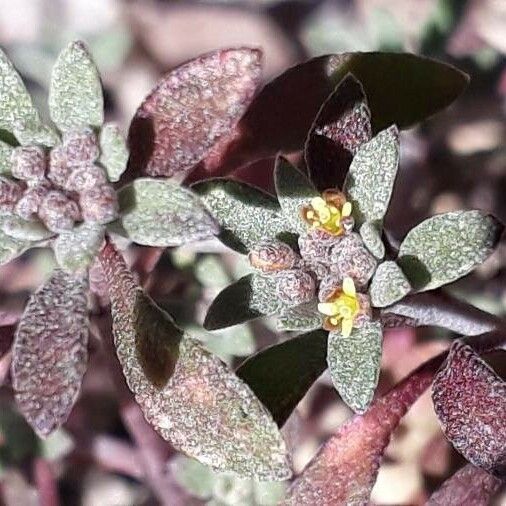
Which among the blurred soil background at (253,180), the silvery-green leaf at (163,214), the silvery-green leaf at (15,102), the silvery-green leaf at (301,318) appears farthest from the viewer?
the blurred soil background at (253,180)

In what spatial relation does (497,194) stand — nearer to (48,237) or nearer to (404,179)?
(404,179)

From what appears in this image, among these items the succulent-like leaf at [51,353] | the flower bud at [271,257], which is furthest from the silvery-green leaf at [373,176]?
the succulent-like leaf at [51,353]

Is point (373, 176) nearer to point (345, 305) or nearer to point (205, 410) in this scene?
point (345, 305)

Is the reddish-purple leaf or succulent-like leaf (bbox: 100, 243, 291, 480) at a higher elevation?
succulent-like leaf (bbox: 100, 243, 291, 480)

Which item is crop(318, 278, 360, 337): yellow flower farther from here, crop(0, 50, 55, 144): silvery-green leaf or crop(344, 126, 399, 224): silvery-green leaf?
crop(0, 50, 55, 144): silvery-green leaf

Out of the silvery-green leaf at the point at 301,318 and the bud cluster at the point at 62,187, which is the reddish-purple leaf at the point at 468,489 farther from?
the bud cluster at the point at 62,187

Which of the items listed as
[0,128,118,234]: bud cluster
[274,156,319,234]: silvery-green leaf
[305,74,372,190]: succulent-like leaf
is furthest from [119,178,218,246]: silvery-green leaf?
[305,74,372,190]: succulent-like leaf

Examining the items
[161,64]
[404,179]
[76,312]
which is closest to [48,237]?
[76,312]
